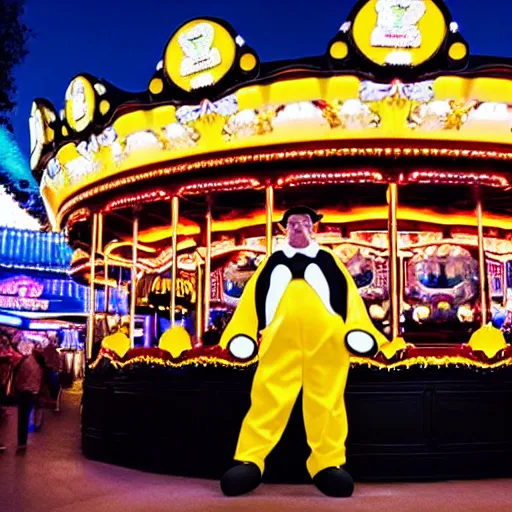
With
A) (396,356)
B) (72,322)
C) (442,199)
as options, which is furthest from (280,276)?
(72,322)

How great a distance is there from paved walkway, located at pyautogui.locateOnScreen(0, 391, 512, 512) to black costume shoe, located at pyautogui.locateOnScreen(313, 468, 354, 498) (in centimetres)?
7

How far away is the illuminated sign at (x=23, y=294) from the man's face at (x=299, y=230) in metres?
37.9

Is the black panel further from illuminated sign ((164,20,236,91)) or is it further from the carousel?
Answer: illuminated sign ((164,20,236,91))

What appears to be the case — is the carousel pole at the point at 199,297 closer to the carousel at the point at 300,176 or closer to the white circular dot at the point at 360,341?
the carousel at the point at 300,176

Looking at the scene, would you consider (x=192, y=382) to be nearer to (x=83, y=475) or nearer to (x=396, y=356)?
(x=83, y=475)

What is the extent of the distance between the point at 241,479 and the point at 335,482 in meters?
0.73

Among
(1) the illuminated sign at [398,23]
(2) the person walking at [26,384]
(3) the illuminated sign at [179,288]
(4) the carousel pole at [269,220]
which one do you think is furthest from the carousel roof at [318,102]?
(3) the illuminated sign at [179,288]

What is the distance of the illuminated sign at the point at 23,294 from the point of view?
1677 inches

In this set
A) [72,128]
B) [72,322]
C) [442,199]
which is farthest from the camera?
[72,322]

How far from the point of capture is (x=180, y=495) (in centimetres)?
651

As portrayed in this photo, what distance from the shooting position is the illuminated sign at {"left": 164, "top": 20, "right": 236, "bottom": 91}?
8609 millimetres

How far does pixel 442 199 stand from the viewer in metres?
12.1

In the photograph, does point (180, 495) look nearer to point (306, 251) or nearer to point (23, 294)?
point (306, 251)

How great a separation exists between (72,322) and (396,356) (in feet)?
122
